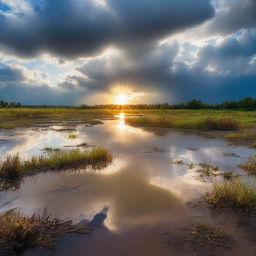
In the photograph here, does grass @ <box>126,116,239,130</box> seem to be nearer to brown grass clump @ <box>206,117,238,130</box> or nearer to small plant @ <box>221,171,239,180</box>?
brown grass clump @ <box>206,117,238,130</box>

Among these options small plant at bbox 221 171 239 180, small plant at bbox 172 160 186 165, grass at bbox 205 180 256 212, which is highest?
grass at bbox 205 180 256 212

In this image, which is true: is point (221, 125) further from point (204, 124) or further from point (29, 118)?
point (29, 118)

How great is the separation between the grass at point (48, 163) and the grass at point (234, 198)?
6516 millimetres

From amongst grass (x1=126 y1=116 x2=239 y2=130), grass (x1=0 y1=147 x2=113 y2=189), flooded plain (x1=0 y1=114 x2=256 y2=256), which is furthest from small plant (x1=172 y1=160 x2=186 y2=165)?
grass (x1=126 y1=116 x2=239 y2=130)

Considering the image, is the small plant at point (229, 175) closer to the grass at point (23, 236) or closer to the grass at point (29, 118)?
the grass at point (23, 236)

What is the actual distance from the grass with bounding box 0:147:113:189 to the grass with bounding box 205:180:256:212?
6516 mm

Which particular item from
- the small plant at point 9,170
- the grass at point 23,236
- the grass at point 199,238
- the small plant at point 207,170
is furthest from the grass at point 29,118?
the grass at point 199,238

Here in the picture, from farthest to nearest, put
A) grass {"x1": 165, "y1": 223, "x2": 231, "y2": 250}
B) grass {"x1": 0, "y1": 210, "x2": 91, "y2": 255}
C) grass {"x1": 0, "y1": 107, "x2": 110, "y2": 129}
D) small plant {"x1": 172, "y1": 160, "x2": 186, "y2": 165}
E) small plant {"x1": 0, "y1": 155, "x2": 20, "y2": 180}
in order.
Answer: grass {"x1": 0, "y1": 107, "x2": 110, "y2": 129} → small plant {"x1": 172, "y1": 160, "x2": 186, "y2": 165} → small plant {"x1": 0, "y1": 155, "x2": 20, "y2": 180} → grass {"x1": 165, "y1": 223, "x2": 231, "y2": 250} → grass {"x1": 0, "y1": 210, "x2": 91, "y2": 255}

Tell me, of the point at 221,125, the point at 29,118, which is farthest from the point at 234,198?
the point at 29,118

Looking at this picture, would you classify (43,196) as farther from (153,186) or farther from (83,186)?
(153,186)

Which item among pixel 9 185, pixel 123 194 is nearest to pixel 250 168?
pixel 123 194

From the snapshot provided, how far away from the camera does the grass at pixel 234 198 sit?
21.9 feet

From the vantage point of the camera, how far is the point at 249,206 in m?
6.64

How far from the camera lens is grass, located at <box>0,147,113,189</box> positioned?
942 cm
